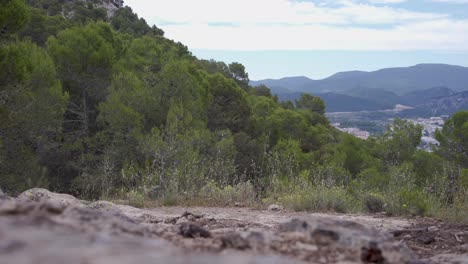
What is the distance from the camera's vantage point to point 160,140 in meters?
11.8

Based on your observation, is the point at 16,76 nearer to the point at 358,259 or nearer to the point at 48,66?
the point at 48,66

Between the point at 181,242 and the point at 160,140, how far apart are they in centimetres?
940

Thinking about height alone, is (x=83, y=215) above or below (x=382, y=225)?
above

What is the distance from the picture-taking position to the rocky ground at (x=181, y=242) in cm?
142

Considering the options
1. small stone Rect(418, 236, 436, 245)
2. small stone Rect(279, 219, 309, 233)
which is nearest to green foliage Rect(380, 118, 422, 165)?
small stone Rect(418, 236, 436, 245)

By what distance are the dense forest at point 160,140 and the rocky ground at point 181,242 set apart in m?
2.87

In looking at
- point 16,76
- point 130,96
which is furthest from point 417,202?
point 130,96

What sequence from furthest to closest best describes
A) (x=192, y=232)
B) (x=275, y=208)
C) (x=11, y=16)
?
(x=11, y=16)
(x=275, y=208)
(x=192, y=232)

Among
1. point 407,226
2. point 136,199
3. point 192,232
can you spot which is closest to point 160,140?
point 136,199

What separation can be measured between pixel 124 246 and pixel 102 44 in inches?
534

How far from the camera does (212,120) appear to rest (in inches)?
716

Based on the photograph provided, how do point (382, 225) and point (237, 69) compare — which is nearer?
point (382, 225)

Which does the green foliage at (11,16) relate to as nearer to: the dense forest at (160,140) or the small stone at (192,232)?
the dense forest at (160,140)

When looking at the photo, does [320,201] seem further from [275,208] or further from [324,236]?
[324,236]
